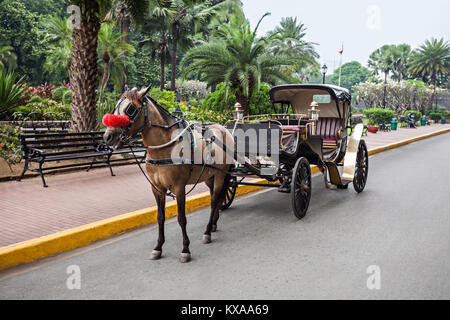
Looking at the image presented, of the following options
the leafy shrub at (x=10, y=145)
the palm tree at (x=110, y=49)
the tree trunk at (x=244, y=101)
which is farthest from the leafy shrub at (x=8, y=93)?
the palm tree at (x=110, y=49)

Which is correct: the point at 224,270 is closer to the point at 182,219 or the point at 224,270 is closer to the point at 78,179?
the point at 182,219

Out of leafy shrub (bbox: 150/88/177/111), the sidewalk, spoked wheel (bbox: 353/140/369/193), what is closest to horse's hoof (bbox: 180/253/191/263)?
the sidewalk

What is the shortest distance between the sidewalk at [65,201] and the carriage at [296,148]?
180 centimetres

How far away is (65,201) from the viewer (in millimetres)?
6516

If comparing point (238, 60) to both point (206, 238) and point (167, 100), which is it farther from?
point (206, 238)

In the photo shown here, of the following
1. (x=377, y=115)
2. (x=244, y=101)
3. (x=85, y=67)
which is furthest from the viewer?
(x=377, y=115)

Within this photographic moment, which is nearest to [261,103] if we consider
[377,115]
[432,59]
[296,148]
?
[296,148]

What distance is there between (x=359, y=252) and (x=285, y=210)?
2109 millimetres

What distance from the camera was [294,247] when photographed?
4871mm

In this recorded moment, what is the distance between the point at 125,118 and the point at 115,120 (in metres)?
0.10

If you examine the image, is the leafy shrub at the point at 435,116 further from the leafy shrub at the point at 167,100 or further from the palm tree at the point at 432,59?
the leafy shrub at the point at 167,100

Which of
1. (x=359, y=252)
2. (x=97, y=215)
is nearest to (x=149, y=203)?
(x=97, y=215)

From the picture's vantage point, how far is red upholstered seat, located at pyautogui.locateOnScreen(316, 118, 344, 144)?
28.9 feet

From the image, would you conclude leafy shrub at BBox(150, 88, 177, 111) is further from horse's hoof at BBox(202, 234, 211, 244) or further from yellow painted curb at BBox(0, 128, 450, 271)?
horse's hoof at BBox(202, 234, 211, 244)
